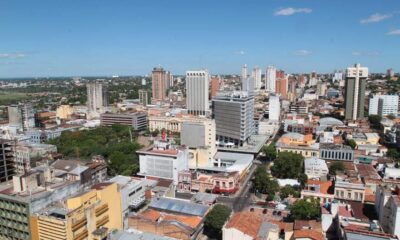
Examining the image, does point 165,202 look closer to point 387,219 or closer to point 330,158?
point 387,219

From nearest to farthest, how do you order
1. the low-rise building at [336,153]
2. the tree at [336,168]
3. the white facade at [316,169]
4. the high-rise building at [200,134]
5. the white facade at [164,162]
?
the white facade at [164,162], the tree at [336,168], the white facade at [316,169], the low-rise building at [336,153], the high-rise building at [200,134]

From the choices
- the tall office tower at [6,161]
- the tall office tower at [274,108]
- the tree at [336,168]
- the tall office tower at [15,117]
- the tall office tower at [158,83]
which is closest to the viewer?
the tall office tower at [6,161]

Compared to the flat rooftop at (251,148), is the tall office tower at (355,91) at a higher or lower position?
higher

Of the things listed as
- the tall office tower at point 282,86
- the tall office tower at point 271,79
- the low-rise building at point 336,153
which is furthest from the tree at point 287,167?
the tall office tower at point 271,79

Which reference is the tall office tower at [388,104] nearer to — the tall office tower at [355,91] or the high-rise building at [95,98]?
the tall office tower at [355,91]

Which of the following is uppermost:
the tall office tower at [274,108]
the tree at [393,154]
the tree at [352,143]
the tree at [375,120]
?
the tall office tower at [274,108]

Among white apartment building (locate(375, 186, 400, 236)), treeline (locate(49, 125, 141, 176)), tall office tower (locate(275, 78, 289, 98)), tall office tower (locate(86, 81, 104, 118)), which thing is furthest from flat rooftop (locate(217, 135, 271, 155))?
tall office tower (locate(275, 78, 289, 98))
